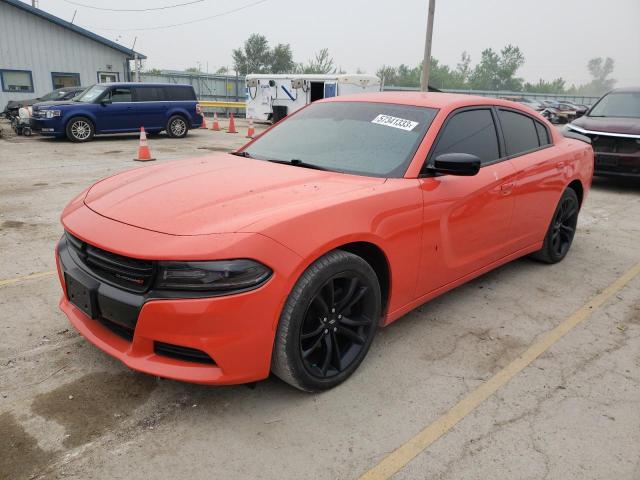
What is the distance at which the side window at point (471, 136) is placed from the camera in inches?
133

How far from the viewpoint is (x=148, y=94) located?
15.1 meters

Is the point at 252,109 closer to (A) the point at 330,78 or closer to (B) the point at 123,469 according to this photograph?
(A) the point at 330,78

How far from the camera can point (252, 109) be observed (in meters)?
23.0

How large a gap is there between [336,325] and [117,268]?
1.15m

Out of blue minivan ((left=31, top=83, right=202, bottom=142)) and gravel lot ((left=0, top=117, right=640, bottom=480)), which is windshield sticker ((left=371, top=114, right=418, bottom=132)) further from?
blue minivan ((left=31, top=83, right=202, bottom=142))

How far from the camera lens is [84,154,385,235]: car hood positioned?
2.39 m

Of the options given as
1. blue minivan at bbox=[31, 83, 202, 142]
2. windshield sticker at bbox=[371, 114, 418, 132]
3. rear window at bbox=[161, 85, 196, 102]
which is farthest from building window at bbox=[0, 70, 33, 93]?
windshield sticker at bbox=[371, 114, 418, 132]

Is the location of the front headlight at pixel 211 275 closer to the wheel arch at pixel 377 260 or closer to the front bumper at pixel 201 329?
the front bumper at pixel 201 329

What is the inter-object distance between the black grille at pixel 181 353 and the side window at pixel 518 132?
2.90 m

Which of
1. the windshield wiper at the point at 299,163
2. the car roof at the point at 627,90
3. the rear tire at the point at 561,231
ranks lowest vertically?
the rear tire at the point at 561,231

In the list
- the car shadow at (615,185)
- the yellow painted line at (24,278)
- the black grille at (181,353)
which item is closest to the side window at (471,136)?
the black grille at (181,353)

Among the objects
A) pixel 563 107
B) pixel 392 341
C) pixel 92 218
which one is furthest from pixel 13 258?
pixel 563 107

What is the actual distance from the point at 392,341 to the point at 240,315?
1.43 metres

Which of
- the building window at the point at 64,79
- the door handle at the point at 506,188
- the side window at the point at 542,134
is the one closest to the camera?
the door handle at the point at 506,188
